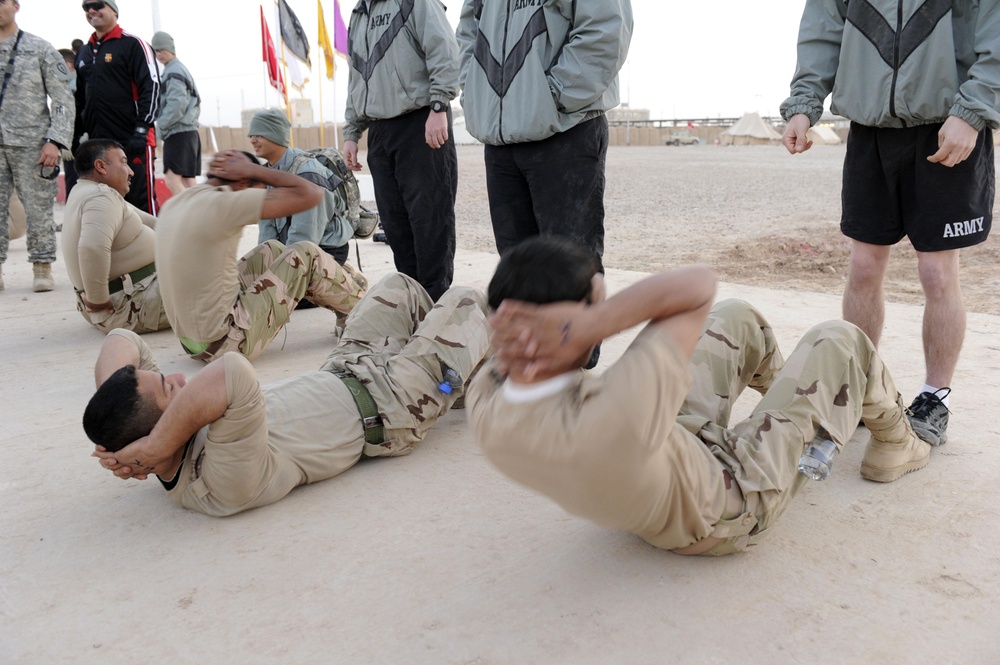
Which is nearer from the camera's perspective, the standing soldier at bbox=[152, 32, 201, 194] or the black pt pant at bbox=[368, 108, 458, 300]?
the black pt pant at bbox=[368, 108, 458, 300]

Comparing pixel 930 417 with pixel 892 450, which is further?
pixel 930 417

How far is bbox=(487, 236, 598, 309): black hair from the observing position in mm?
1688

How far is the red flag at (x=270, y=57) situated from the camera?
49.9 ft

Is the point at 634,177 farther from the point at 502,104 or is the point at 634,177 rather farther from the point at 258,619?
the point at 258,619

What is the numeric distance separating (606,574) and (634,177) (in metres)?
19.3

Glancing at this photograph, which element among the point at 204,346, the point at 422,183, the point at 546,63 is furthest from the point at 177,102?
the point at 546,63

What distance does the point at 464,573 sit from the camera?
2.25 m

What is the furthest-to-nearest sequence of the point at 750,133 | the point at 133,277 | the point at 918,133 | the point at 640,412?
the point at 750,133
the point at 133,277
the point at 918,133
the point at 640,412

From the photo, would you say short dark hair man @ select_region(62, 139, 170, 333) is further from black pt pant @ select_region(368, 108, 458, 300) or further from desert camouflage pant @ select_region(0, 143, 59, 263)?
desert camouflage pant @ select_region(0, 143, 59, 263)

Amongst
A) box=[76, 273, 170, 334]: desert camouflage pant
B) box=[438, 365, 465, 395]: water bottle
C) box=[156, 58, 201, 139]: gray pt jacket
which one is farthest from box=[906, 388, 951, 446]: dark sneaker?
box=[156, 58, 201, 139]: gray pt jacket

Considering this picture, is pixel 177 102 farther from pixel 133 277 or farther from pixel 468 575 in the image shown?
pixel 468 575

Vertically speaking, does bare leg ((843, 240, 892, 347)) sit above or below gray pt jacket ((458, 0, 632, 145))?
below

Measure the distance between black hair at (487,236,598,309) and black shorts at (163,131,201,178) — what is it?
7.47m

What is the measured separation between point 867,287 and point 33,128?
592 cm
